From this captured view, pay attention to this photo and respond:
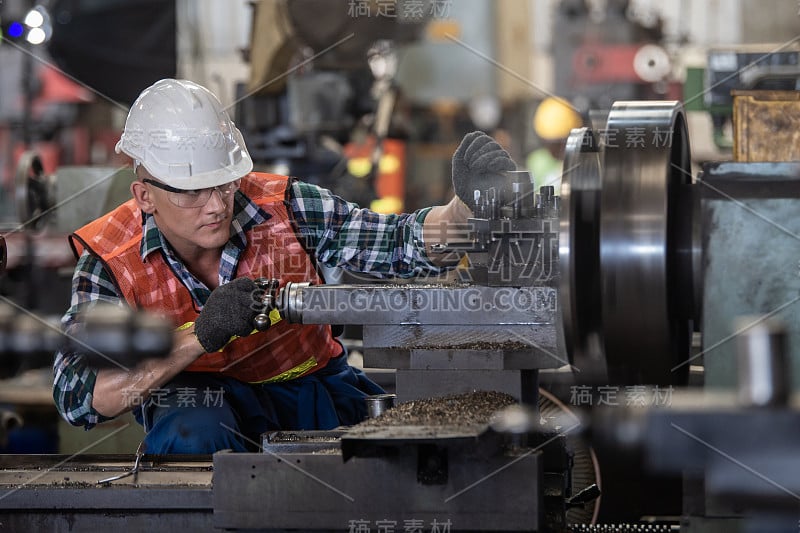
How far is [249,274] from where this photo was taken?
7.30ft

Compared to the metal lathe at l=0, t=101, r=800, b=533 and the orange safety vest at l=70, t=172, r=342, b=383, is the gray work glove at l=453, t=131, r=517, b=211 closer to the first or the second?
the metal lathe at l=0, t=101, r=800, b=533

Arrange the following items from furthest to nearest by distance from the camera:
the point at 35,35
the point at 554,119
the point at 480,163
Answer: the point at 554,119 → the point at 35,35 → the point at 480,163

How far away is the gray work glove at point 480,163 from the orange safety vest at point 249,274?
0.44 m

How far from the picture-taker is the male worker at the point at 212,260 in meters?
2.05

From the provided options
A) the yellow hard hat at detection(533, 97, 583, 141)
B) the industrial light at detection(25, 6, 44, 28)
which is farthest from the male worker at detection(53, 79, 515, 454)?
the yellow hard hat at detection(533, 97, 583, 141)

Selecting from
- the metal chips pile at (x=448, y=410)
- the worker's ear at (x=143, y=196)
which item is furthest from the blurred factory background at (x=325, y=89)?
the metal chips pile at (x=448, y=410)

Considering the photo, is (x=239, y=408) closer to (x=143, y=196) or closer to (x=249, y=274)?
(x=249, y=274)

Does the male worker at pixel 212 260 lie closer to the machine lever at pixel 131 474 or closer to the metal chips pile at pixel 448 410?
the machine lever at pixel 131 474

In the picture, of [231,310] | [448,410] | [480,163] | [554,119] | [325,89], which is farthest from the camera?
[554,119]

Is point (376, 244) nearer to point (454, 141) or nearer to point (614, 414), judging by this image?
point (614, 414)

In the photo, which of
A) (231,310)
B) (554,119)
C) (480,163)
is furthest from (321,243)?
(554,119)

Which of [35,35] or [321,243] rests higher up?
[35,35]

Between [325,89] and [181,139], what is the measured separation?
307cm

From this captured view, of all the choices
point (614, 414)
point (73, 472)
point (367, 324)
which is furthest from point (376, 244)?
point (614, 414)
